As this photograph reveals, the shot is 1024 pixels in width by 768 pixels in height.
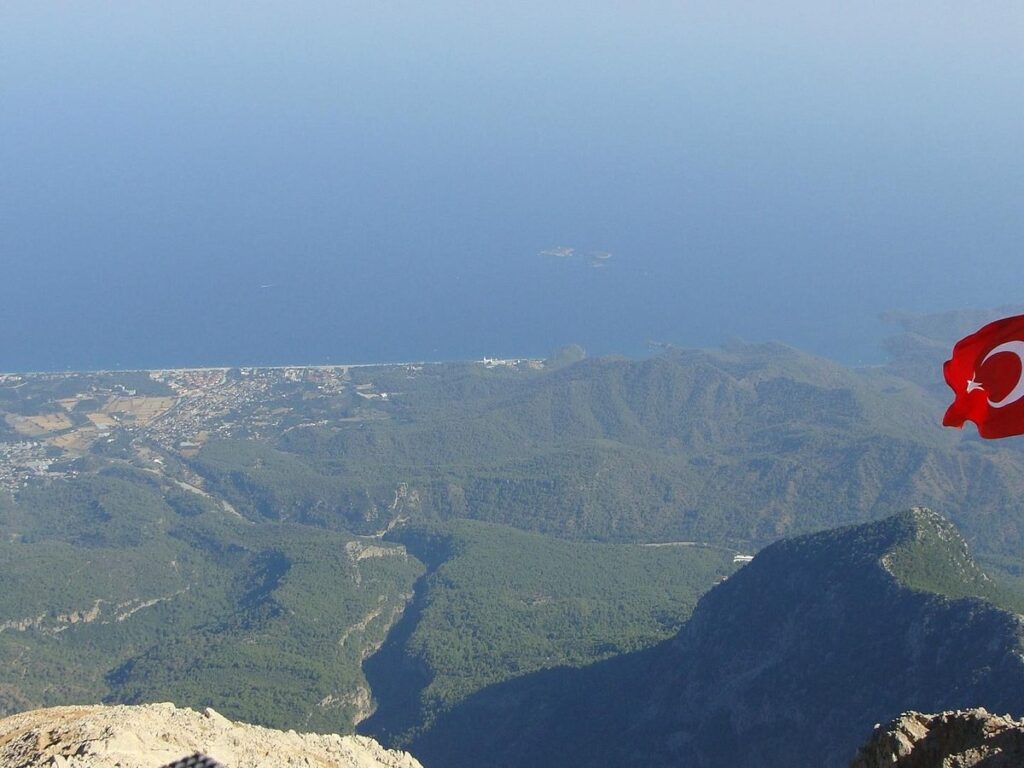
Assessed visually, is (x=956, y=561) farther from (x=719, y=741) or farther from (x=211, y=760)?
(x=211, y=760)

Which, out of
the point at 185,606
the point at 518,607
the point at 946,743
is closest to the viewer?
the point at 946,743

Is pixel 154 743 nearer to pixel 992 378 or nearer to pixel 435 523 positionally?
pixel 992 378

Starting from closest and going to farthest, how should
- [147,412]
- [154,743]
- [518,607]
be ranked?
[154,743]
[518,607]
[147,412]

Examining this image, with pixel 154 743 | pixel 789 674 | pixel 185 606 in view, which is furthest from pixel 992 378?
pixel 185 606

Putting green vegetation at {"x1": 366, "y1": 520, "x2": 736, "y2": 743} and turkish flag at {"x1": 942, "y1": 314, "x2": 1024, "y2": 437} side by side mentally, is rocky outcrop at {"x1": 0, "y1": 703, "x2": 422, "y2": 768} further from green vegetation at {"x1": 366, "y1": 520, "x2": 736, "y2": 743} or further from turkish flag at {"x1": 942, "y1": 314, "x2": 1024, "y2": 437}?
green vegetation at {"x1": 366, "y1": 520, "x2": 736, "y2": 743}

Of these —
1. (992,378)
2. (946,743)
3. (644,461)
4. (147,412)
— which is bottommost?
(147,412)

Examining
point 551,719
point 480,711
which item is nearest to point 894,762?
point 551,719

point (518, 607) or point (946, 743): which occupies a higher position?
point (946, 743)

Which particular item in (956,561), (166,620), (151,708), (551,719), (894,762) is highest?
(894,762)
